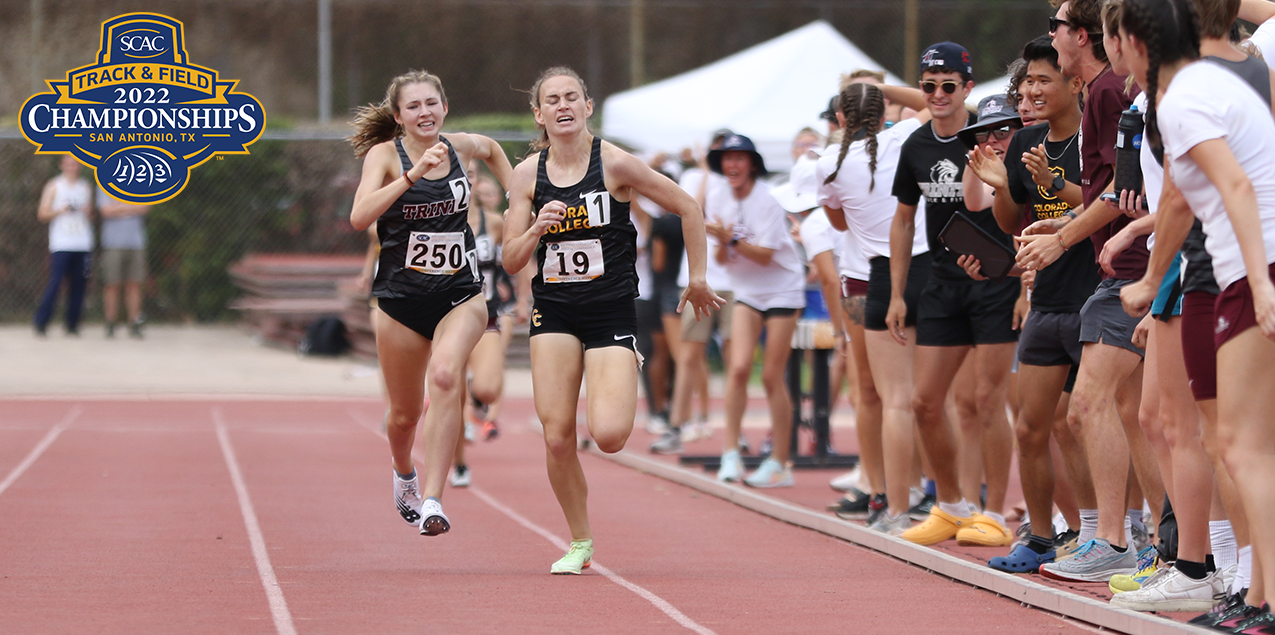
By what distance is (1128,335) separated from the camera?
19.0 ft

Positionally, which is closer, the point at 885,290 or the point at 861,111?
the point at 885,290

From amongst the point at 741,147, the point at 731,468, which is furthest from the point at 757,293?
A: the point at 731,468

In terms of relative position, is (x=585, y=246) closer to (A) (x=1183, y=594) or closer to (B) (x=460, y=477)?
(A) (x=1183, y=594)

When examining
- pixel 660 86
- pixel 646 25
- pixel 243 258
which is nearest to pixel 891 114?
pixel 660 86

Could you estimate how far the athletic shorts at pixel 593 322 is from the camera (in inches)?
250

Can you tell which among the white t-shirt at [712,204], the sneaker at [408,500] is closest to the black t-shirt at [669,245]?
the white t-shirt at [712,204]

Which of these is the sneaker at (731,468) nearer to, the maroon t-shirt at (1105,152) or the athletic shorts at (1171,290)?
the maroon t-shirt at (1105,152)

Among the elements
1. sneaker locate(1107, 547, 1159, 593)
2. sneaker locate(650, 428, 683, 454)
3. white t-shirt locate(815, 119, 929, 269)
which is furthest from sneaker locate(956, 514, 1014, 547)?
sneaker locate(650, 428, 683, 454)

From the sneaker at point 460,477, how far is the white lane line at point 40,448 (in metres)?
2.67

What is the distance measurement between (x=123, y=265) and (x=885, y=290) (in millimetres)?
13085

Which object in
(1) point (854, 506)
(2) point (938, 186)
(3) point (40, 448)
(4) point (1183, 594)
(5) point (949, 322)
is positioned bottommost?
(3) point (40, 448)

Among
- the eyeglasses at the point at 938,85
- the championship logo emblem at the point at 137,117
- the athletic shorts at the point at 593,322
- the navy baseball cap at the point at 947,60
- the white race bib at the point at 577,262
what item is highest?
the championship logo emblem at the point at 137,117

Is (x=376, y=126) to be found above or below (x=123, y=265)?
above

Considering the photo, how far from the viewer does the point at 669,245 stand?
13.2 meters
